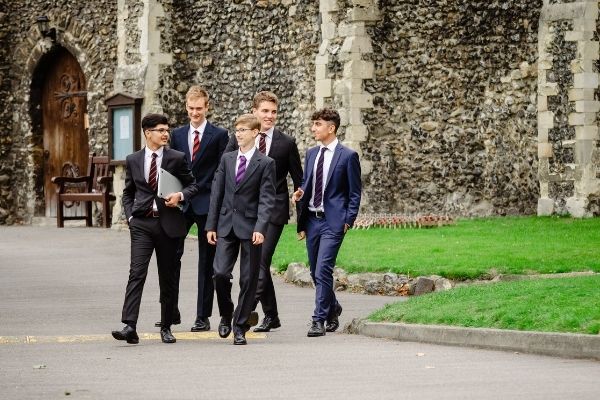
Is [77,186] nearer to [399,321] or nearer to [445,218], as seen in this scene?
[445,218]

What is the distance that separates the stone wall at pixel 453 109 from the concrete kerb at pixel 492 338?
518 inches

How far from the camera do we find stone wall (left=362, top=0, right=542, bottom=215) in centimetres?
2566

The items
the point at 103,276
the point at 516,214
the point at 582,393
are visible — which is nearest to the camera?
the point at 582,393

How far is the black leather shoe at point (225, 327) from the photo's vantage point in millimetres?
12336

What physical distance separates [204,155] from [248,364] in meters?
3.10

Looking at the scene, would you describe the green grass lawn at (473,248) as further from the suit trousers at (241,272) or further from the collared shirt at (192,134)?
the suit trousers at (241,272)

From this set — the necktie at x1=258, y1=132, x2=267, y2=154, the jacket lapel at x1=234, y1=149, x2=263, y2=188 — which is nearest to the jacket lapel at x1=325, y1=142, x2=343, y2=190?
the necktie at x1=258, y1=132, x2=267, y2=154

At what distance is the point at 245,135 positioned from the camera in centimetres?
1228

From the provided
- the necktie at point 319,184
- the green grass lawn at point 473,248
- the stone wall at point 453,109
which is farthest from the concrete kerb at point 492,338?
the stone wall at point 453,109

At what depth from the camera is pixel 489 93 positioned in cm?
2600

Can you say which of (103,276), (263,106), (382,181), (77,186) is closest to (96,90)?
(77,186)

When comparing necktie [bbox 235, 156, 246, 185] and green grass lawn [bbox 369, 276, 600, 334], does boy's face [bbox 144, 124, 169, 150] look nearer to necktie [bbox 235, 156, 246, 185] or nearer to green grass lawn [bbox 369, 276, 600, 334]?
necktie [bbox 235, 156, 246, 185]

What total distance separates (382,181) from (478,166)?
1719 mm

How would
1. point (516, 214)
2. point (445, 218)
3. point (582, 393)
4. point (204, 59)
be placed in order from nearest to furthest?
point (582, 393)
point (445, 218)
point (516, 214)
point (204, 59)
